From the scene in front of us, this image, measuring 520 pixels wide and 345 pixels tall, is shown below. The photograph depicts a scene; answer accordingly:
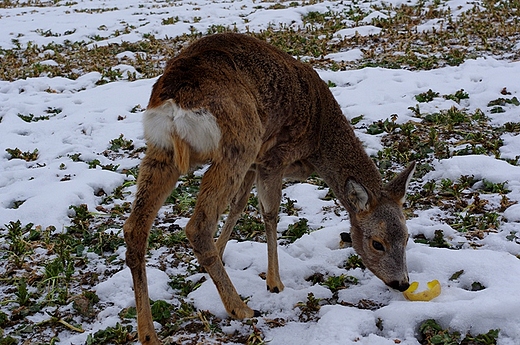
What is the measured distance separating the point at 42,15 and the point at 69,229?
47.6 feet

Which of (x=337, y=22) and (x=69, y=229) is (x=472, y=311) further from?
(x=337, y=22)

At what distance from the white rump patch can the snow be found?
1.40 meters

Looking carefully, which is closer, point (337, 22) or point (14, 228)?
point (14, 228)

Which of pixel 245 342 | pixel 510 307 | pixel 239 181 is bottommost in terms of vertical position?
pixel 245 342

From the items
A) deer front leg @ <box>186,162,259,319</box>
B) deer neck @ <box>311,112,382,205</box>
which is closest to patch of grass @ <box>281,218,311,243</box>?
deer neck @ <box>311,112,382,205</box>

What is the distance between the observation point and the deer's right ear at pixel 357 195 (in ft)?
14.6

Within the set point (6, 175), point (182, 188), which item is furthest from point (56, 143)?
point (182, 188)

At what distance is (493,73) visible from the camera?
902 cm

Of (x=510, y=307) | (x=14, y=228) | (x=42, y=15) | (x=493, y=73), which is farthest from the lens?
(x=42, y=15)

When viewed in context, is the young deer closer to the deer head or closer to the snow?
the deer head

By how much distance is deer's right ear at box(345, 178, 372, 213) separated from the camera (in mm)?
4465

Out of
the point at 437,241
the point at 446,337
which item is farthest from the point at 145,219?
the point at 437,241

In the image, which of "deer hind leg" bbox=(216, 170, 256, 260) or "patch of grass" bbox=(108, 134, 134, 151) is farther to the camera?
"patch of grass" bbox=(108, 134, 134, 151)

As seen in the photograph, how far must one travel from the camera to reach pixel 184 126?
3.76 meters
